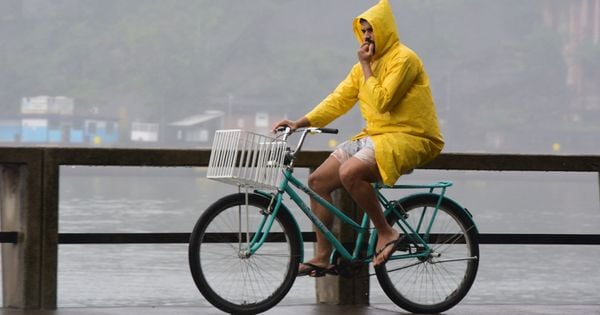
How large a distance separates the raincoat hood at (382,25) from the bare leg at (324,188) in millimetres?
467

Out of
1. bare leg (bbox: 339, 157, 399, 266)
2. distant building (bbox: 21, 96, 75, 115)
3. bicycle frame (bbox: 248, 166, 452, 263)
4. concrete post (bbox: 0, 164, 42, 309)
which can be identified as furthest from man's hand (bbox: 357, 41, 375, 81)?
distant building (bbox: 21, 96, 75, 115)

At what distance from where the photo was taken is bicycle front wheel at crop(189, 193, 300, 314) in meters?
4.23

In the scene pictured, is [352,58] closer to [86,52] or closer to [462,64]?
[462,64]

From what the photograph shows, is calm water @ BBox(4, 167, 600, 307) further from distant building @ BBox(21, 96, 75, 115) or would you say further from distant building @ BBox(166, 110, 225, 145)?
distant building @ BBox(21, 96, 75, 115)

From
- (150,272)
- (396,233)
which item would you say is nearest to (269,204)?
(396,233)

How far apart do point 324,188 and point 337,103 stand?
0.36m

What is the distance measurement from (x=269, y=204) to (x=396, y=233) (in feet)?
1.77

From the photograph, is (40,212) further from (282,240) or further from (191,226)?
(191,226)

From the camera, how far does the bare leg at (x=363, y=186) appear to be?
14.2ft

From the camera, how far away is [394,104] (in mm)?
4414

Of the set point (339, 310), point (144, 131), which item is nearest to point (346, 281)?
point (339, 310)

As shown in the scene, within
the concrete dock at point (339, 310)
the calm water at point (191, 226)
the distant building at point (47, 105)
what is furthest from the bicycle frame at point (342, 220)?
the distant building at point (47, 105)

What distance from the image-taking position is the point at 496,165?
5.10m

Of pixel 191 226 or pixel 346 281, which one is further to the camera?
pixel 191 226
